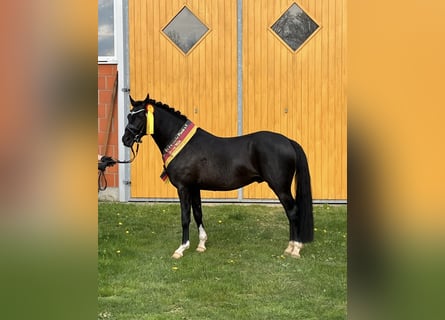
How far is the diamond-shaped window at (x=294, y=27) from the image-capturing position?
739cm

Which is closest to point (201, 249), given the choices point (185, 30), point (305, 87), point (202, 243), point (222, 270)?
point (202, 243)

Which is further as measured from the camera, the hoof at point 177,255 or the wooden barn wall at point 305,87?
the wooden barn wall at point 305,87

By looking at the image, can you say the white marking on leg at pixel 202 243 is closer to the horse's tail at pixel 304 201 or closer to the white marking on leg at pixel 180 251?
the white marking on leg at pixel 180 251

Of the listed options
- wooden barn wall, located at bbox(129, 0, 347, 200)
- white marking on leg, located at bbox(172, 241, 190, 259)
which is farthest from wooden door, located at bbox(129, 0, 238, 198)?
white marking on leg, located at bbox(172, 241, 190, 259)

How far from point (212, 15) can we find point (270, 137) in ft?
10.8

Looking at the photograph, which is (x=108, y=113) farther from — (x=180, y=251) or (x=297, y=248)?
(x=297, y=248)

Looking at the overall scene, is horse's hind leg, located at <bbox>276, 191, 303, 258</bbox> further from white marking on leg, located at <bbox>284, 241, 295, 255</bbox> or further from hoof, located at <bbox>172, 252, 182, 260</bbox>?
hoof, located at <bbox>172, 252, 182, 260</bbox>

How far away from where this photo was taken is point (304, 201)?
15.4ft

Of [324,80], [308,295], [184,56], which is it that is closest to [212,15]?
[184,56]

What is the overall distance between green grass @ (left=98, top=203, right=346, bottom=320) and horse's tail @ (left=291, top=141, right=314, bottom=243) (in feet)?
0.74

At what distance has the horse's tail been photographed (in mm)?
4691

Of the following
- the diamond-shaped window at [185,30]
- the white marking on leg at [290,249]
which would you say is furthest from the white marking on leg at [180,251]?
the diamond-shaped window at [185,30]
